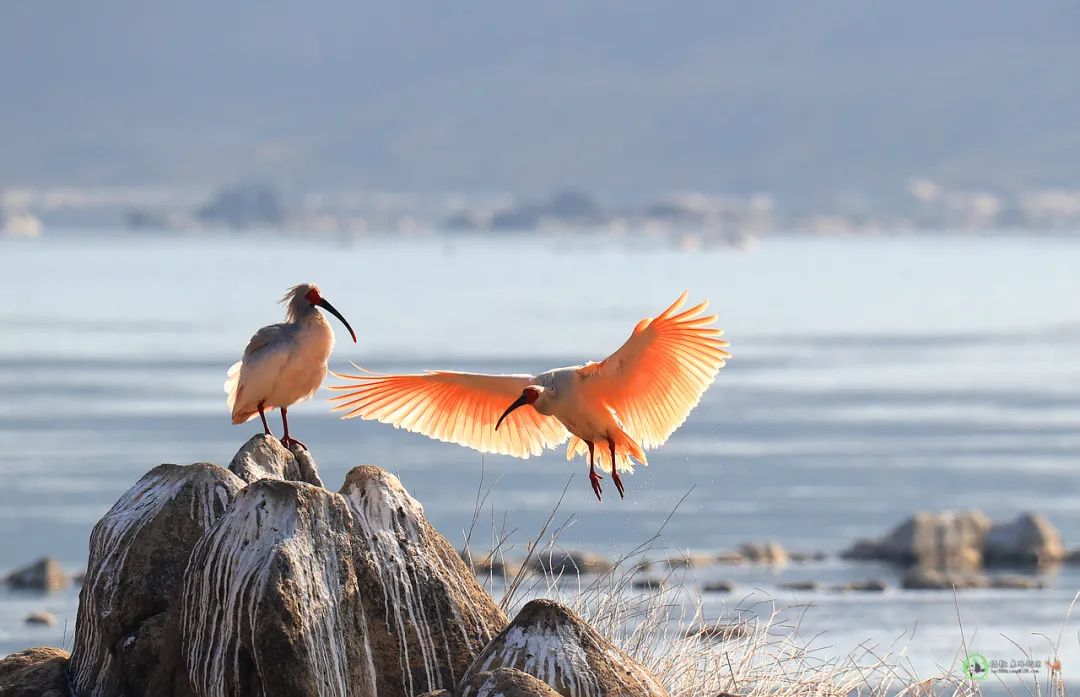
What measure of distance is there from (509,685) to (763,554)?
18321 mm

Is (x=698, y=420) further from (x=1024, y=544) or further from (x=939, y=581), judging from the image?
(x=939, y=581)

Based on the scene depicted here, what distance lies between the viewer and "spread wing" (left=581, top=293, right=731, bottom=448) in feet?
33.7

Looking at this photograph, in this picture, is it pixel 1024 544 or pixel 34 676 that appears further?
pixel 1024 544

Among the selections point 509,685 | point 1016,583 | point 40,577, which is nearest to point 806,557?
point 1016,583

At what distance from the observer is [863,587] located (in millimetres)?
23625

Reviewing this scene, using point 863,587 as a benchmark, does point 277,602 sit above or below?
above

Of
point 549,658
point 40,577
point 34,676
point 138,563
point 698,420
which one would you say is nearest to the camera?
point 549,658

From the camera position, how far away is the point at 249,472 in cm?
906

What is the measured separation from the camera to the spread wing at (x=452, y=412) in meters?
10.9

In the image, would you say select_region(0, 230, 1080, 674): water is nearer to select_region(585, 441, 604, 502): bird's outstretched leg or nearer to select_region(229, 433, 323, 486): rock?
select_region(585, 441, 604, 502): bird's outstretched leg

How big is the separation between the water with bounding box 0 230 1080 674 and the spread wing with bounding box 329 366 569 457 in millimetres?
2423

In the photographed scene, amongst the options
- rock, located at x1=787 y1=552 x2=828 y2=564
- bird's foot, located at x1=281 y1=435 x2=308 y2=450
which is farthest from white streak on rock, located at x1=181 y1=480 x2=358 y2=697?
rock, located at x1=787 y1=552 x2=828 y2=564

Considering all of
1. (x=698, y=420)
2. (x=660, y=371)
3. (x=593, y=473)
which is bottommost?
(x=698, y=420)

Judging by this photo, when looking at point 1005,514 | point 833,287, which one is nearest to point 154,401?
point 1005,514
